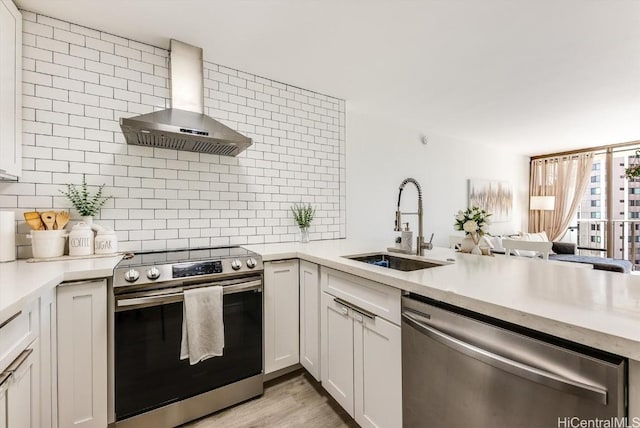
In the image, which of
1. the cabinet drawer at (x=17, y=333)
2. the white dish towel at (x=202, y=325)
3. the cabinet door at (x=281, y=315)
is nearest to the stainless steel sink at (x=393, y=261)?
the cabinet door at (x=281, y=315)

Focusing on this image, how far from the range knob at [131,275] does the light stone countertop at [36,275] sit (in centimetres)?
7

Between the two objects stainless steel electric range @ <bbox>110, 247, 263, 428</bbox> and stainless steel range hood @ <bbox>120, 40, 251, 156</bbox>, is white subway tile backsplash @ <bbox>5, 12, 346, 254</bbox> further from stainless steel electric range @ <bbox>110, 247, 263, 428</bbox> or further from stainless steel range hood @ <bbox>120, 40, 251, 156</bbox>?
stainless steel electric range @ <bbox>110, 247, 263, 428</bbox>

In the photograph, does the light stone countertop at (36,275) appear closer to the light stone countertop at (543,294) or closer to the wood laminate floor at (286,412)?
the wood laminate floor at (286,412)

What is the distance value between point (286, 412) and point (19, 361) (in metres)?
1.32

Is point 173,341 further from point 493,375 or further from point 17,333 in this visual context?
point 493,375

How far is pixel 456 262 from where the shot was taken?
1.54 meters

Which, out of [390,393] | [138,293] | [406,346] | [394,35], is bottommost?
[390,393]

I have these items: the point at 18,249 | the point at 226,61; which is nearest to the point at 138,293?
the point at 18,249

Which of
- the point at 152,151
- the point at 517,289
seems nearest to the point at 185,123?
the point at 152,151

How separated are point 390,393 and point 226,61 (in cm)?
255

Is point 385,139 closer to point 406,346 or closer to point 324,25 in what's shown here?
point 324,25

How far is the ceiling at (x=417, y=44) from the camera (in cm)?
167

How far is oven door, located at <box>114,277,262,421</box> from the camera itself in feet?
4.65

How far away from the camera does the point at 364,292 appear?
141 cm
